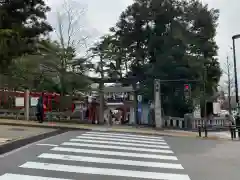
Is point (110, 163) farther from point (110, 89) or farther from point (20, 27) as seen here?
point (20, 27)

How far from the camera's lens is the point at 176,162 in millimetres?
9898

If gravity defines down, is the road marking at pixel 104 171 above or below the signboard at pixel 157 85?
below

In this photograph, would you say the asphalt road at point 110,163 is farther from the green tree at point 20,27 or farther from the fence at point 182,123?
the green tree at point 20,27

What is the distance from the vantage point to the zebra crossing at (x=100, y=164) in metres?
7.65

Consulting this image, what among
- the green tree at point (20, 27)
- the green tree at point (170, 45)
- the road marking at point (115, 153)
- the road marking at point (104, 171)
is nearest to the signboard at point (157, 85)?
the green tree at point (170, 45)

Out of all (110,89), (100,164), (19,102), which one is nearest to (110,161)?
(100,164)

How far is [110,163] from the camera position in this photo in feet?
30.2

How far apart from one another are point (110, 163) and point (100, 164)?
0.34m

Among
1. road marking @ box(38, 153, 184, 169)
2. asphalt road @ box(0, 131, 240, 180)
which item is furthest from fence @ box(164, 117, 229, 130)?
road marking @ box(38, 153, 184, 169)

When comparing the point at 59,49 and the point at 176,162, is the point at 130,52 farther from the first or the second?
the point at 176,162

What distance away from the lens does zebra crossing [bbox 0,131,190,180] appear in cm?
765

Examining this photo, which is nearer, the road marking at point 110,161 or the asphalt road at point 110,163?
the asphalt road at point 110,163

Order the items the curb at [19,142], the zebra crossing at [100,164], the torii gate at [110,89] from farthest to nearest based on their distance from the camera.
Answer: the torii gate at [110,89]
the curb at [19,142]
the zebra crossing at [100,164]

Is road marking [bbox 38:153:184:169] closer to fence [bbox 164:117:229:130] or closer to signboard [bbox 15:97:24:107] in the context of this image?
signboard [bbox 15:97:24:107]
